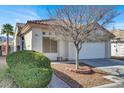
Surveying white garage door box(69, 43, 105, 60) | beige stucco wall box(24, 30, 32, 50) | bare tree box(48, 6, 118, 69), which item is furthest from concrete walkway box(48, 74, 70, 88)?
white garage door box(69, 43, 105, 60)

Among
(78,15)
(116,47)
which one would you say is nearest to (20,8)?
(78,15)

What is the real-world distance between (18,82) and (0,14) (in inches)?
165

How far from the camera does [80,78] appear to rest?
10.2m

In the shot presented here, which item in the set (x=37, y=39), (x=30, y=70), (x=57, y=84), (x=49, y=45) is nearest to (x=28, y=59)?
(x=30, y=70)

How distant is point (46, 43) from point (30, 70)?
20.3ft

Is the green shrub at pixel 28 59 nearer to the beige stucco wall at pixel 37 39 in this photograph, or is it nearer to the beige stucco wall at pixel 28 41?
the beige stucco wall at pixel 37 39

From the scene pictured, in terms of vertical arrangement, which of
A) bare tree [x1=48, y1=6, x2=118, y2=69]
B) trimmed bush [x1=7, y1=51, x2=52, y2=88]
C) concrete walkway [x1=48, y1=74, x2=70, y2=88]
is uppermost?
bare tree [x1=48, y1=6, x2=118, y2=69]

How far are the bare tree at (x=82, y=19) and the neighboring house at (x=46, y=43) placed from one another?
0.93 metres

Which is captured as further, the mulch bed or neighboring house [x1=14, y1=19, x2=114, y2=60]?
neighboring house [x1=14, y1=19, x2=114, y2=60]

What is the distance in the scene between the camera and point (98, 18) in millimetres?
10586

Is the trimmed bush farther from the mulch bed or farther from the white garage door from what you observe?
the white garage door

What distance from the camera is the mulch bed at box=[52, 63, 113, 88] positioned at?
945 cm

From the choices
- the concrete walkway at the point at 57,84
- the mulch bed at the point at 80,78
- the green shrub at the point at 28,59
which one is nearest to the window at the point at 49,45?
the mulch bed at the point at 80,78
